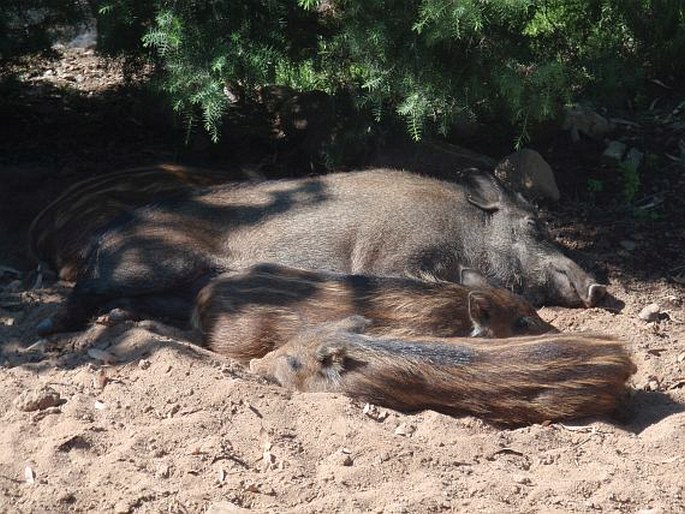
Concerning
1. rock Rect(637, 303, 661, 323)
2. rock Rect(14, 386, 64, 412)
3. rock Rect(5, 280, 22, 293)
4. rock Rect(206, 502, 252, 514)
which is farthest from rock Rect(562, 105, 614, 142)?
rock Rect(206, 502, 252, 514)

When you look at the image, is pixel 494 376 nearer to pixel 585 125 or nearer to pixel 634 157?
pixel 634 157

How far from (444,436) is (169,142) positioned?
412 cm

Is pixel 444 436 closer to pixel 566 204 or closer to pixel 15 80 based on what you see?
pixel 566 204

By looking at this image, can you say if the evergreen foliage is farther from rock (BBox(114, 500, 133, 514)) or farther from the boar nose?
rock (BBox(114, 500, 133, 514))

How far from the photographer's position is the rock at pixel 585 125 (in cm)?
796

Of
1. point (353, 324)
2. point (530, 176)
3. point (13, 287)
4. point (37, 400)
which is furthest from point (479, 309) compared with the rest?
point (13, 287)

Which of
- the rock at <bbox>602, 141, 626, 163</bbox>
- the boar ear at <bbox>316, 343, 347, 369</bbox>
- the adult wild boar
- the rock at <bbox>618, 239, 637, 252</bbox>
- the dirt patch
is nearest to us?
the dirt patch

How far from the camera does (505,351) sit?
5.10 m

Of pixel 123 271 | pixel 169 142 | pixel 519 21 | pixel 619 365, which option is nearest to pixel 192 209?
pixel 123 271

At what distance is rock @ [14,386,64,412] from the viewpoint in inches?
190

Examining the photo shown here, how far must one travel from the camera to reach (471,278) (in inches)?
261

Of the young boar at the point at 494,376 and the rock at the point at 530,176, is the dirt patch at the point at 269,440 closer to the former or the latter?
the young boar at the point at 494,376

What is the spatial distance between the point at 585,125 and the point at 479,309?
269cm

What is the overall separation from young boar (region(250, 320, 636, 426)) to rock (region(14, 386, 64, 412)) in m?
1.18
